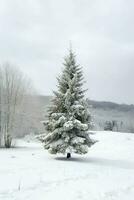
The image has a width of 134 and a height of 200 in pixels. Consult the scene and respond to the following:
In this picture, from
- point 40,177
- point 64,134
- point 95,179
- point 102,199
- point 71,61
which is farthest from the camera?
point 71,61

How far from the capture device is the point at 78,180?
15.4m

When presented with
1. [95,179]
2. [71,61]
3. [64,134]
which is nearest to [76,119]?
[64,134]

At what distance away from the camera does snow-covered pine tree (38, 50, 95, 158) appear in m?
25.4

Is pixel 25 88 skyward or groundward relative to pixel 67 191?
skyward

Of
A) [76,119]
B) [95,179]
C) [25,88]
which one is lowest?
A: [95,179]

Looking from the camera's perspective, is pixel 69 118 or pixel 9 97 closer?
pixel 69 118

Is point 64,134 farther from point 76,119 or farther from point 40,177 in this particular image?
point 40,177

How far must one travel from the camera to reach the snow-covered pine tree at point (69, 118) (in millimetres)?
25422

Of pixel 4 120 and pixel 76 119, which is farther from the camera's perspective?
pixel 4 120

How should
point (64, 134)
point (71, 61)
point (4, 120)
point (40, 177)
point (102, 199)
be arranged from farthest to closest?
1. point (4, 120)
2. point (71, 61)
3. point (64, 134)
4. point (40, 177)
5. point (102, 199)

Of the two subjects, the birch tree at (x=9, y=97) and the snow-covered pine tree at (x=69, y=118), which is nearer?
the snow-covered pine tree at (x=69, y=118)

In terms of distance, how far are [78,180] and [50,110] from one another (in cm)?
1233

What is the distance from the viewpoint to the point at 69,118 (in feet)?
85.1

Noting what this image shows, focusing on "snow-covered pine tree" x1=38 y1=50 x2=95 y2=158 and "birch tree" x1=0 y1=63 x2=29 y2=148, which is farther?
"birch tree" x1=0 y1=63 x2=29 y2=148
